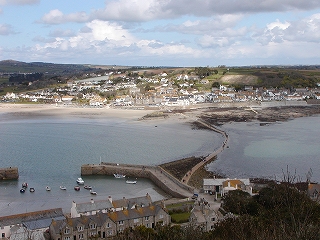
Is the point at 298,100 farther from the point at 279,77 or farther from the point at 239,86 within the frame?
the point at 279,77

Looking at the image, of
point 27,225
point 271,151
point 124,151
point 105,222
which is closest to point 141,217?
point 105,222

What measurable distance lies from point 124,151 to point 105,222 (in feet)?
47.7

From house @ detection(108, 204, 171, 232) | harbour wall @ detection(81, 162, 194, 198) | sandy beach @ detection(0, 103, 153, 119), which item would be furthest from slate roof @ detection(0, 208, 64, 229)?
sandy beach @ detection(0, 103, 153, 119)

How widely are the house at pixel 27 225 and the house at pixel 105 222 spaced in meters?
0.43

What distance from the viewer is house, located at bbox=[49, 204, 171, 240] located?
11.8m

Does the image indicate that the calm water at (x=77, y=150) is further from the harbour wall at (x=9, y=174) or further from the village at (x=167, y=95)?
the village at (x=167, y=95)

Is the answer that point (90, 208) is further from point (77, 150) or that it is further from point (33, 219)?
point (77, 150)

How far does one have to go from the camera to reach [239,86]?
6825 cm

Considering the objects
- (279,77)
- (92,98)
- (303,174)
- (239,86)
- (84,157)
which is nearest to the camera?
(303,174)

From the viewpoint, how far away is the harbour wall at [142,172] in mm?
18122

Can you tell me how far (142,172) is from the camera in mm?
20703

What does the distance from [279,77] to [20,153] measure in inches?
2396

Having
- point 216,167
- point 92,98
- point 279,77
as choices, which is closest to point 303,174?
point 216,167

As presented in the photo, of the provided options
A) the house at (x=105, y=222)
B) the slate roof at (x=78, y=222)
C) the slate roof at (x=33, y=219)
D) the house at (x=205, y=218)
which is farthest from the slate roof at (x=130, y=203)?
the house at (x=205, y=218)
